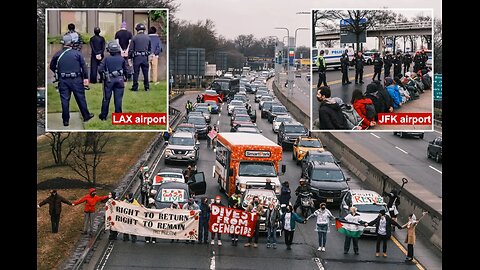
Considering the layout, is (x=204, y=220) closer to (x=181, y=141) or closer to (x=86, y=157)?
(x=181, y=141)

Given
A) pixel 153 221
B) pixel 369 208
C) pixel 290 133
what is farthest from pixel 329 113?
pixel 290 133

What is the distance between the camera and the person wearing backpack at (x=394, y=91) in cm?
2684

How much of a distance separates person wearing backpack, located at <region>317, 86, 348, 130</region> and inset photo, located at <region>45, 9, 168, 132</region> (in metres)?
5.26

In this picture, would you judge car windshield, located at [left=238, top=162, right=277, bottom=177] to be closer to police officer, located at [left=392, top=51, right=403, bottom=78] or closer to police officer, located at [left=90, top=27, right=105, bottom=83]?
police officer, located at [left=392, top=51, right=403, bottom=78]

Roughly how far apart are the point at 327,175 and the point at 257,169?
9.88 feet

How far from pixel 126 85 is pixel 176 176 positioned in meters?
4.51

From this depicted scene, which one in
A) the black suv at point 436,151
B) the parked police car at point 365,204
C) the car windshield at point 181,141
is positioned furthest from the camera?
the black suv at point 436,151

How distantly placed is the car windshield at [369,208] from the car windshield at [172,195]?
18.4 ft

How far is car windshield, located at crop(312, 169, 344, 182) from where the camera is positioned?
102 feet

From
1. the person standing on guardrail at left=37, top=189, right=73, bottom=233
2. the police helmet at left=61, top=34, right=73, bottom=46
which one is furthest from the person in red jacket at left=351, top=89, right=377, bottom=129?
the person standing on guardrail at left=37, top=189, right=73, bottom=233

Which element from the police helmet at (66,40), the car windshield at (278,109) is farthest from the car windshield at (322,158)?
the car windshield at (278,109)

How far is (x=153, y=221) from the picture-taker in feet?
75.8

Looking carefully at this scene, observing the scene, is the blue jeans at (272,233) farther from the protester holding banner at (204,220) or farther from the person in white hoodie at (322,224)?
the protester holding banner at (204,220)

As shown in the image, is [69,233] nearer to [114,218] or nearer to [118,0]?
[114,218]
